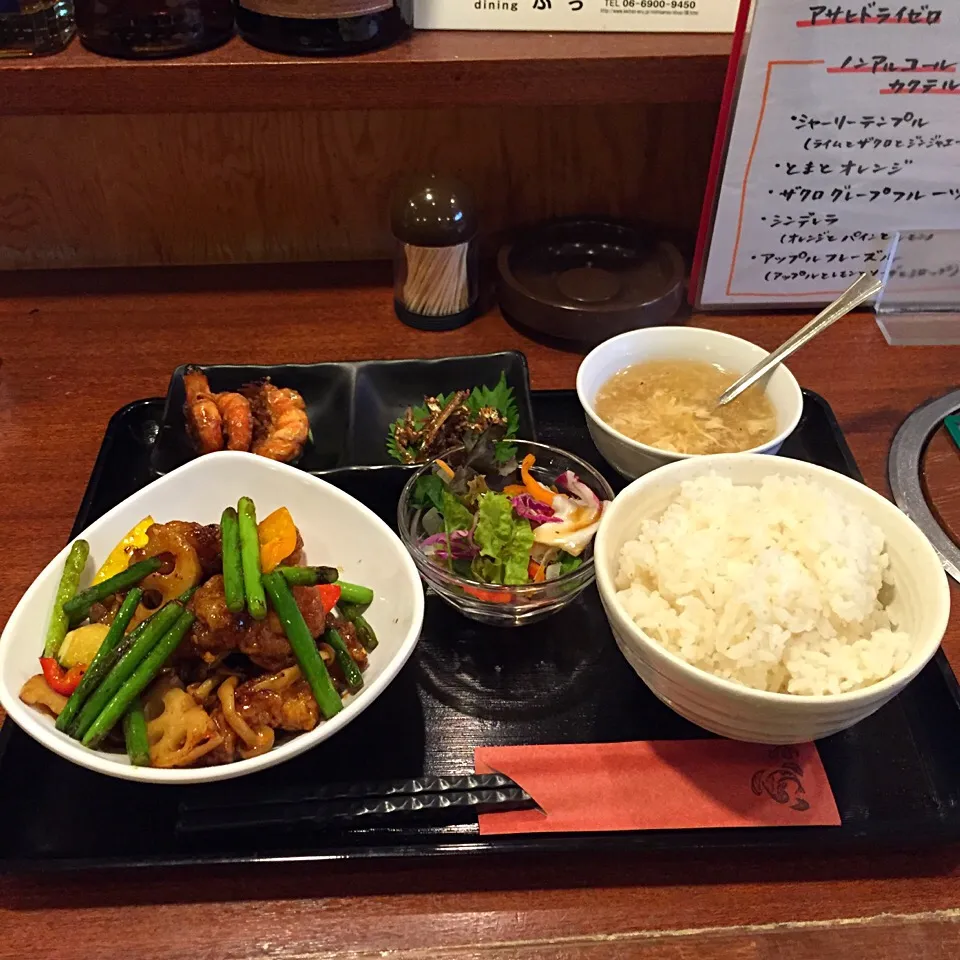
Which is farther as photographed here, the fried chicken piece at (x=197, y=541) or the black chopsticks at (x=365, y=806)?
the fried chicken piece at (x=197, y=541)

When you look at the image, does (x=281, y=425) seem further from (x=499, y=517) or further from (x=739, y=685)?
(x=739, y=685)

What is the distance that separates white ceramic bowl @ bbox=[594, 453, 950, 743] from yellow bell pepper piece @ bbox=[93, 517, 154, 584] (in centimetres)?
65

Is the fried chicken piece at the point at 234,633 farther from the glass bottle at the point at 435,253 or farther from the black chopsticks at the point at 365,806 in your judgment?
the glass bottle at the point at 435,253

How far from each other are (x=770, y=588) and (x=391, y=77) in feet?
3.26

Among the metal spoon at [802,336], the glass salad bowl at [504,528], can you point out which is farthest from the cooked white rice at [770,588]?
the metal spoon at [802,336]

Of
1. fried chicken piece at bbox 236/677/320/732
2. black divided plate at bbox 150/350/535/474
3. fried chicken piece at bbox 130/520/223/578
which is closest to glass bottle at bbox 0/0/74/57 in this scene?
black divided plate at bbox 150/350/535/474

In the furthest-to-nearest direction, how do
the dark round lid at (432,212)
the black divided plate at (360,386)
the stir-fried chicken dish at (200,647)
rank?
the dark round lid at (432,212)
the black divided plate at (360,386)
the stir-fried chicken dish at (200,647)

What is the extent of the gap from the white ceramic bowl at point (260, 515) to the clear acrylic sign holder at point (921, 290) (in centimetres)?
121

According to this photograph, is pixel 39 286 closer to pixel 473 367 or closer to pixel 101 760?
pixel 473 367

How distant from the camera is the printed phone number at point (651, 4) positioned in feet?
4.51

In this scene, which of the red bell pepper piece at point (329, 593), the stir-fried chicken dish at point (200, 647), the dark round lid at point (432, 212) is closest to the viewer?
the stir-fried chicken dish at point (200, 647)

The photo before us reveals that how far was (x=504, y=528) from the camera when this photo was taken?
1.21 meters

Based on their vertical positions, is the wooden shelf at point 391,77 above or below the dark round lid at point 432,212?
above

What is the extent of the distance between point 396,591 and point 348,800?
0.92 ft
